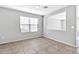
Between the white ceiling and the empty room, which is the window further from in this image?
the white ceiling

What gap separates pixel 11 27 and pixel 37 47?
3.18ft

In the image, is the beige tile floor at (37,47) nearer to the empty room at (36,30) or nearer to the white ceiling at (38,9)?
the empty room at (36,30)

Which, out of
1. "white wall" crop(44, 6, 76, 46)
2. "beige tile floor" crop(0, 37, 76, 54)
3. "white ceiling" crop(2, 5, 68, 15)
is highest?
"white ceiling" crop(2, 5, 68, 15)

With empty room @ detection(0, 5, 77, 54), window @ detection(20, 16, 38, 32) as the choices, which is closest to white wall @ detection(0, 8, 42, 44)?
empty room @ detection(0, 5, 77, 54)

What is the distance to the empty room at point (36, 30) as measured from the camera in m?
1.85

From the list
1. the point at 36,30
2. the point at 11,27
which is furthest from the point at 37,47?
the point at 11,27

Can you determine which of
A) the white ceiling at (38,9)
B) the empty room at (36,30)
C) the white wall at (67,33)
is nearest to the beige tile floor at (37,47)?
the empty room at (36,30)

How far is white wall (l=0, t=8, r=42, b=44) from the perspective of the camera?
183cm

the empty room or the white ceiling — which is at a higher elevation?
the white ceiling

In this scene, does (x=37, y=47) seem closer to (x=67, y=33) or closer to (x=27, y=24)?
(x=27, y=24)

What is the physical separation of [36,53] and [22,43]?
508 mm

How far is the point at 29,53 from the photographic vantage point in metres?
1.81
